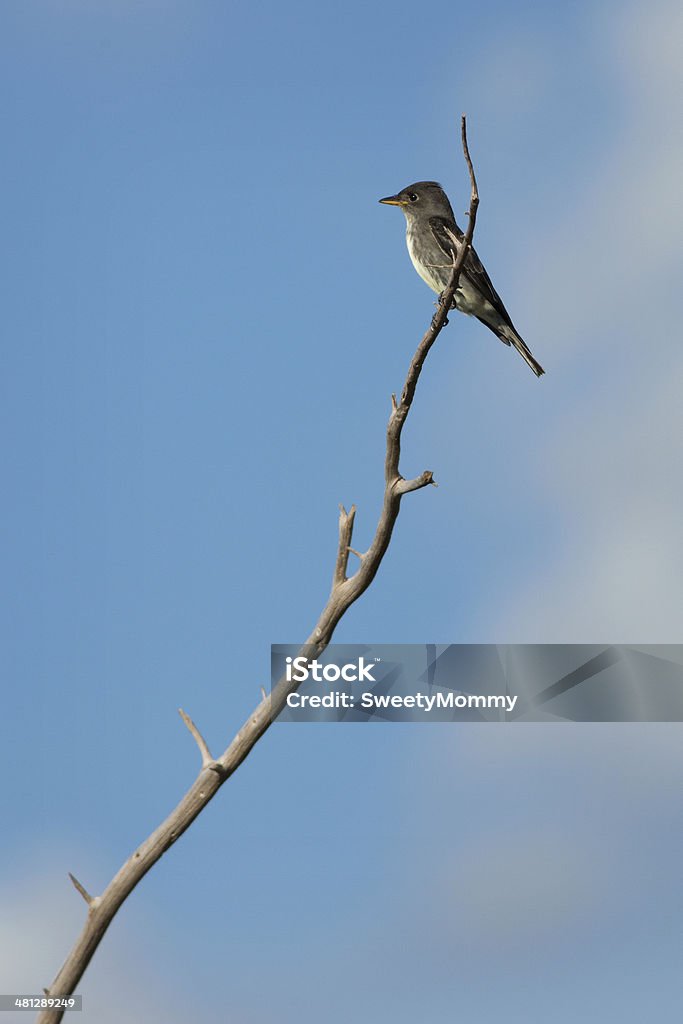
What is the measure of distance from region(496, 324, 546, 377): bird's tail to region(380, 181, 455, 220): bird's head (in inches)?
56.9

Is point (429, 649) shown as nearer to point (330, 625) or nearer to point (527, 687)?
point (527, 687)

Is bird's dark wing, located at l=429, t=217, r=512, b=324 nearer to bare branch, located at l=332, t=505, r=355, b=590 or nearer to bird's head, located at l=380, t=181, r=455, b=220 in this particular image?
bird's head, located at l=380, t=181, r=455, b=220

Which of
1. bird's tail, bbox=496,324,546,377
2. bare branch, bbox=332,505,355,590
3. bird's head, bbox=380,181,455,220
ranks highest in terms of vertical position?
bird's head, bbox=380,181,455,220

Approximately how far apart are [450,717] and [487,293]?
5.43 m

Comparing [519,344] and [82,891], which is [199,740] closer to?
[82,891]

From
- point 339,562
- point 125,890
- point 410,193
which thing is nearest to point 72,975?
point 125,890

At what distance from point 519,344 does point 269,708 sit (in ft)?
23.1

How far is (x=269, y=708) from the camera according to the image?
7.86 metres

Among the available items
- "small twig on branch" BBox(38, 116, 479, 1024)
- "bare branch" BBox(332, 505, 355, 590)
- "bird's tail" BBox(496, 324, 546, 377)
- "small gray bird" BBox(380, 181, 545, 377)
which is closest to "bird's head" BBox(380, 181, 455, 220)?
"small gray bird" BBox(380, 181, 545, 377)

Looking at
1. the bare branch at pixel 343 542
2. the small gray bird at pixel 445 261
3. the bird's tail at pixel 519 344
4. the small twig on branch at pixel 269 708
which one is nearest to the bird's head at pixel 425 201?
the small gray bird at pixel 445 261

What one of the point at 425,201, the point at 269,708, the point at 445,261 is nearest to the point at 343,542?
the point at 269,708

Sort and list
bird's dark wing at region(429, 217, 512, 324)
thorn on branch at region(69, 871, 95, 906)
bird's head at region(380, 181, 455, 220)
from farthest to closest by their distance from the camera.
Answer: bird's head at region(380, 181, 455, 220) → bird's dark wing at region(429, 217, 512, 324) → thorn on branch at region(69, 871, 95, 906)

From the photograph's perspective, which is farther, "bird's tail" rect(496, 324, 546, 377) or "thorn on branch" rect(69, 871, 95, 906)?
"bird's tail" rect(496, 324, 546, 377)

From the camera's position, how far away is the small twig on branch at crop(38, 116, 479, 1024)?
7730mm
